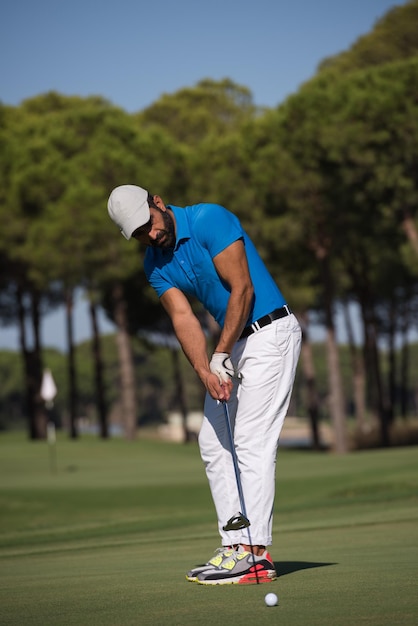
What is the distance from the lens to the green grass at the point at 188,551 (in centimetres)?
420

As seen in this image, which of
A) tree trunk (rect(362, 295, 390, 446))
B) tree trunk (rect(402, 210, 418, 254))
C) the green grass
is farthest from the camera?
tree trunk (rect(362, 295, 390, 446))

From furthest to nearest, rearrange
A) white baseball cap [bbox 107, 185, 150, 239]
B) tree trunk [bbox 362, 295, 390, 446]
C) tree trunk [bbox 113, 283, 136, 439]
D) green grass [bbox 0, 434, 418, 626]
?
tree trunk [bbox 362, 295, 390, 446], tree trunk [bbox 113, 283, 136, 439], white baseball cap [bbox 107, 185, 150, 239], green grass [bbox 0, 434, 418, 626]

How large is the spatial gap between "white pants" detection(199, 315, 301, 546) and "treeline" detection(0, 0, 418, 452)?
26.6m

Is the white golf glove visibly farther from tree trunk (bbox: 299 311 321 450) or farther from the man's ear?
tree trunk (bbox: 299 311 321 450)

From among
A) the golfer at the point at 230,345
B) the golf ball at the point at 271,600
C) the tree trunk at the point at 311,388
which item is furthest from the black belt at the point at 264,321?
the tree trunk at the point at 311,388

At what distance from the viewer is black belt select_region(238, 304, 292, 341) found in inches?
225

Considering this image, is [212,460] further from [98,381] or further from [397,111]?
[98,381]

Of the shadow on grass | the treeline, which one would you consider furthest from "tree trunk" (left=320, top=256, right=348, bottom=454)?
the shadow on grass

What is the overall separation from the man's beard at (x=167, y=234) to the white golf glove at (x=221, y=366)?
64 cm

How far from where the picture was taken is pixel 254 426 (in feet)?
18.5

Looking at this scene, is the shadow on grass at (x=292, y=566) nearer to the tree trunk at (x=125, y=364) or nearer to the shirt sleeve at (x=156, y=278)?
the shirt sleeve at (x=156, y=278)

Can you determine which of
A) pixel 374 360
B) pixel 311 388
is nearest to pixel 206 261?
pixel 311 388

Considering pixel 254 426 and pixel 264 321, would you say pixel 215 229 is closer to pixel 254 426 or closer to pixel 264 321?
pixel 264 321

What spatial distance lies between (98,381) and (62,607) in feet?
132
